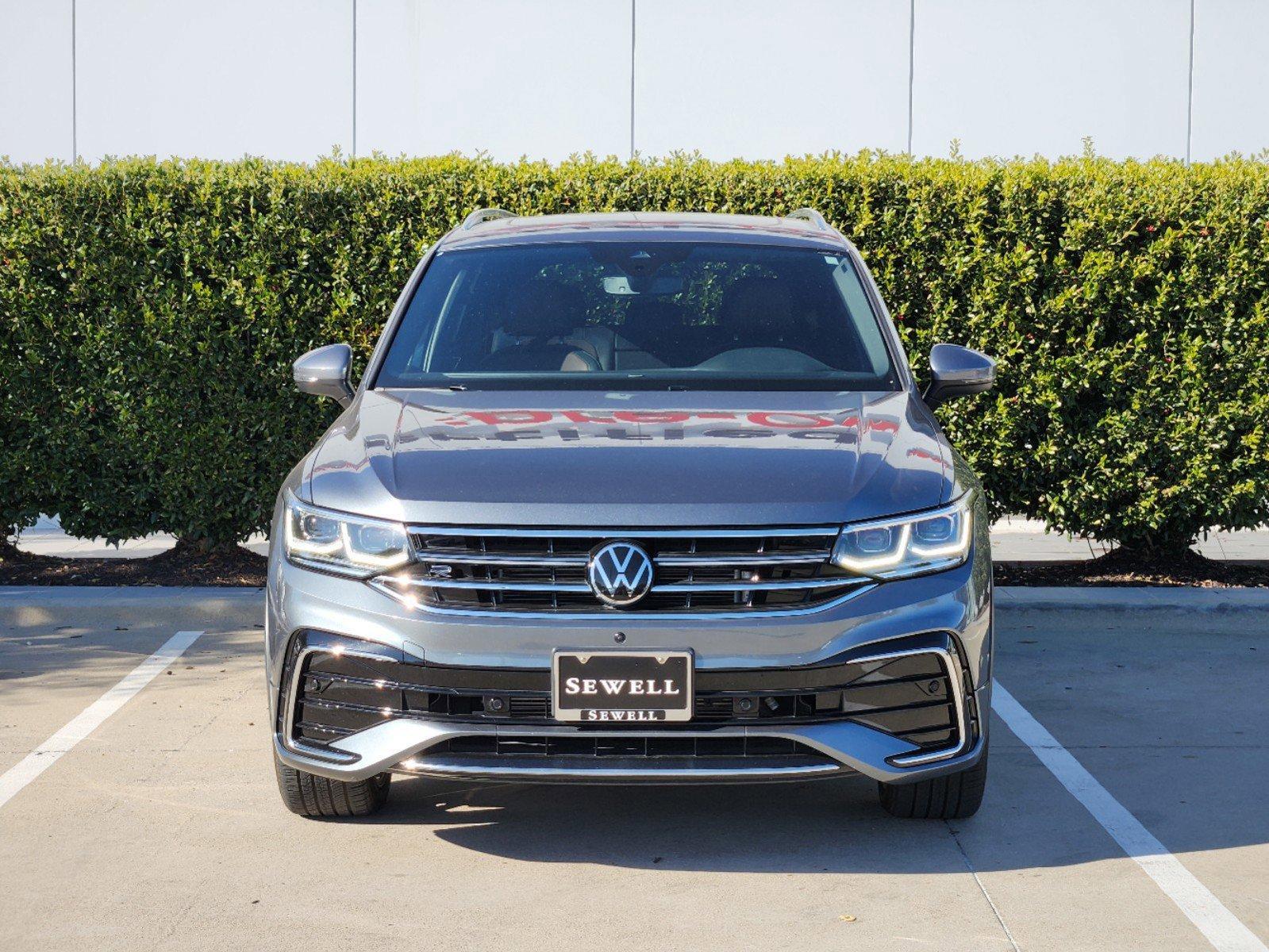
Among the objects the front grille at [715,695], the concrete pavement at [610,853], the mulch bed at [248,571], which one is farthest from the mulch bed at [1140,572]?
the front grille at [715,695]

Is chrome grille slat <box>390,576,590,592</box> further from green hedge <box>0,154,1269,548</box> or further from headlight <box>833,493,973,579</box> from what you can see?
green hedge <box>0,154,1269,548</box>

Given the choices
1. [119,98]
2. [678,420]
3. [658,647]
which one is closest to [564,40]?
[119,98]

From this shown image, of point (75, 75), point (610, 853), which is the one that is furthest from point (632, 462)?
point (75, 75)

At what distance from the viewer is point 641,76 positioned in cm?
1249

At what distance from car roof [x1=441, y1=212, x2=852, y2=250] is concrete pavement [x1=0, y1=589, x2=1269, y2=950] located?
1974 mm

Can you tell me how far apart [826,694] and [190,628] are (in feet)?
15.1

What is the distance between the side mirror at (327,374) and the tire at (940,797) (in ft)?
7.32

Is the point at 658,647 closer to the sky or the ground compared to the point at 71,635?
closer to the sky

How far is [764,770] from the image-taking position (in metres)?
4.12

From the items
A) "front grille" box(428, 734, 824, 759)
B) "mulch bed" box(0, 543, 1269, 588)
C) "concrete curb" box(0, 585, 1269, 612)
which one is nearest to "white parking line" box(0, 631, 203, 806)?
"concrete curb" box(0, 585, 1269, 612)

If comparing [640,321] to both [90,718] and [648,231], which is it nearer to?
[648,231]

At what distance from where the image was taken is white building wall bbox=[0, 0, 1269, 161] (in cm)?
1246

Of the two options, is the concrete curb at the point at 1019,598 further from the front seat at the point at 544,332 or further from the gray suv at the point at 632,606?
the gray suv at the point at 632,606

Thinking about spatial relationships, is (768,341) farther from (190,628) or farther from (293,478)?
(190,628)
